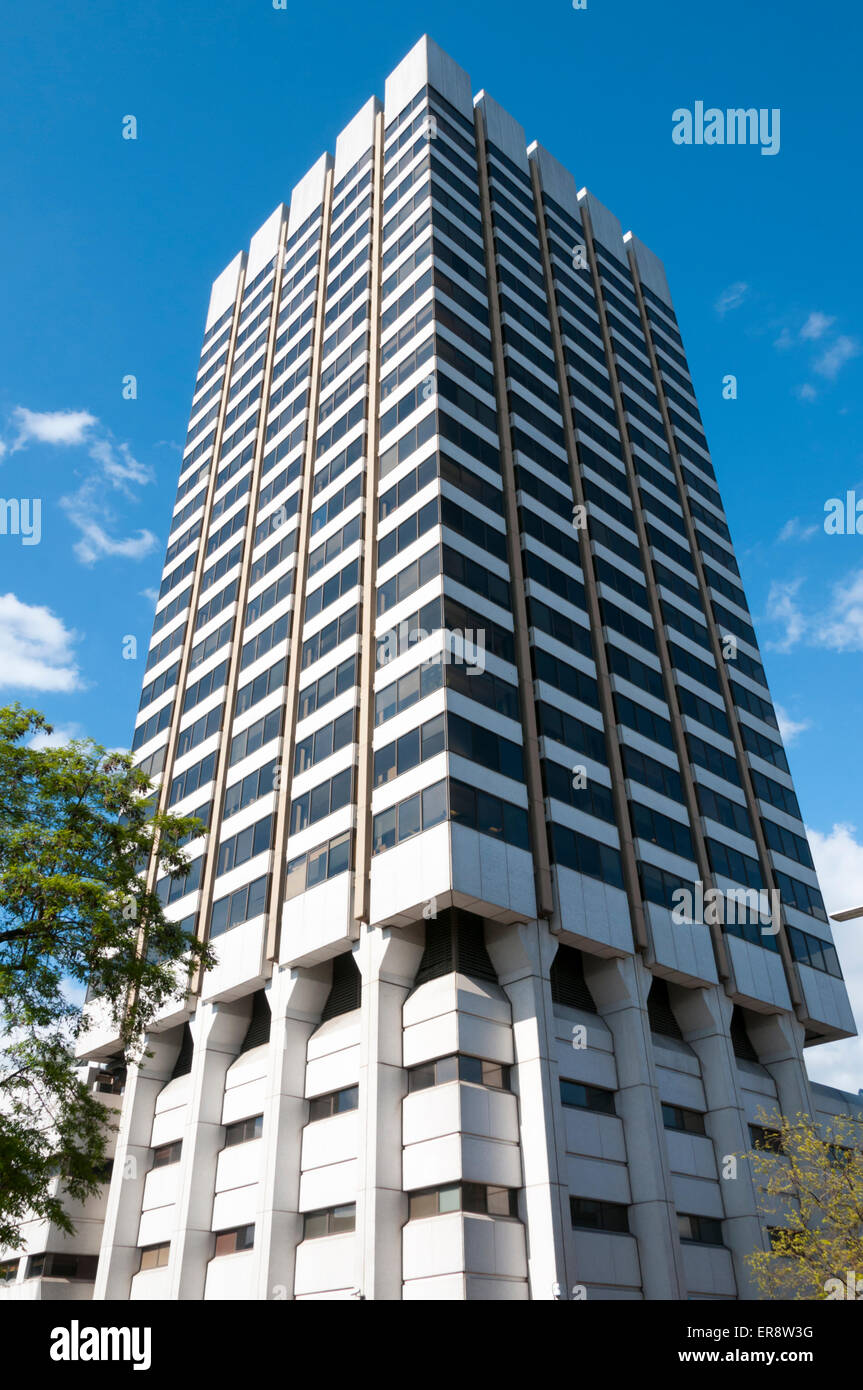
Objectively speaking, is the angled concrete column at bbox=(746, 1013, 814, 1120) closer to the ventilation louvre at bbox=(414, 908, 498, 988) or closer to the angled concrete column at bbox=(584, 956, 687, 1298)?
the angled concrete column at bbox=(584, 956, 687, 1298)

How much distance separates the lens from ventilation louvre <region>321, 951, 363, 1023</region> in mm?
38906

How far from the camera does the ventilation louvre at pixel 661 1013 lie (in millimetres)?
42031

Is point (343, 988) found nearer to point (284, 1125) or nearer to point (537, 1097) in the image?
point (284, 1125)

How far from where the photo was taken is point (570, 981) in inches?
1556

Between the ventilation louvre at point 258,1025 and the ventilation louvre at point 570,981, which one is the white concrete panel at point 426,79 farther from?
the ventilation louvre at point 258,1025

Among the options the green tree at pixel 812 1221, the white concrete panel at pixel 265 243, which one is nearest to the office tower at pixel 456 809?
the green tree at pixel 812 1221

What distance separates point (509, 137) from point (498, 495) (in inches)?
1366

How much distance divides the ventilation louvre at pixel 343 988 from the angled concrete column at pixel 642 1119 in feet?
30.6

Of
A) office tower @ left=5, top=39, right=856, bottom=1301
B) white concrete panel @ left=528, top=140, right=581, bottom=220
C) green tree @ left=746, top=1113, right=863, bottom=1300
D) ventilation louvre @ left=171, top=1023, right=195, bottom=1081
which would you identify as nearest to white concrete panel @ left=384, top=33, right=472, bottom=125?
office tower @ left=5, top=39, right=856, bottom=1301

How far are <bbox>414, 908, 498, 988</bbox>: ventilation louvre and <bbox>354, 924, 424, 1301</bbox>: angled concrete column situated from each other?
41 cm

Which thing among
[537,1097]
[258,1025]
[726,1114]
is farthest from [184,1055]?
[726,1114]

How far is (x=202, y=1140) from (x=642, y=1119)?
1737cm

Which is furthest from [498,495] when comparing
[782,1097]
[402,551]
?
[782,1097]
